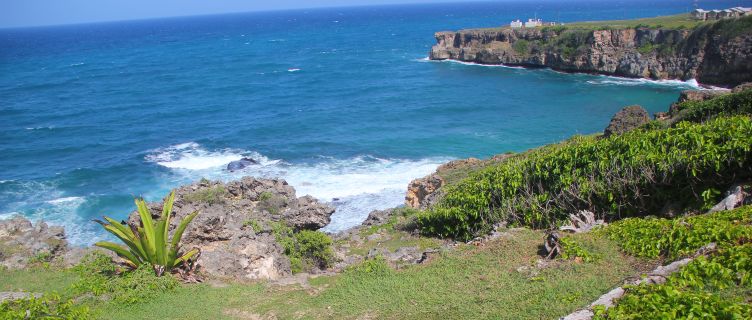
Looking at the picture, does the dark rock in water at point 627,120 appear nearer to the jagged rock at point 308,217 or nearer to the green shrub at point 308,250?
the jagged rock at point 308,217

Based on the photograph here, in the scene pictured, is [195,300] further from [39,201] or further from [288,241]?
[39,201]

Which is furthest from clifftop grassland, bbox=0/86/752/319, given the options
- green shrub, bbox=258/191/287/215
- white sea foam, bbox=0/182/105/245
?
white sea foam, bbox=0/182/105/245

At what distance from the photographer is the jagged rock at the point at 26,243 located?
16.8 metres

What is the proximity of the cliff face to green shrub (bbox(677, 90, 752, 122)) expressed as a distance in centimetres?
4500

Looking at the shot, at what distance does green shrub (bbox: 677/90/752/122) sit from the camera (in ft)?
73.8

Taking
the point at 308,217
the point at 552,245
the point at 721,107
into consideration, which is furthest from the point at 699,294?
the point at 721,107

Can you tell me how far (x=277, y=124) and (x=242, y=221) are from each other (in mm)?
37714

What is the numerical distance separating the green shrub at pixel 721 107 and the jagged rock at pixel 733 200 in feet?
36.0

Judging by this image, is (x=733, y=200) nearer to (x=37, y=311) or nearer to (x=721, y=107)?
(x=721, y=107)

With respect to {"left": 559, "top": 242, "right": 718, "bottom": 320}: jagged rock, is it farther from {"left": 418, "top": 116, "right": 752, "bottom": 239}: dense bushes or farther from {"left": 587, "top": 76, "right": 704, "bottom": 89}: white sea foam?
{"left": 587, "top": 76, "right": 704, "bottom": 89}: white sea foam

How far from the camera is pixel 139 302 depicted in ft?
39.2

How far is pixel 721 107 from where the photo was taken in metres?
23.4

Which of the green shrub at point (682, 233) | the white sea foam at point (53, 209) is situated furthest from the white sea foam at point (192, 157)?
the green shrub at point (682, 233)

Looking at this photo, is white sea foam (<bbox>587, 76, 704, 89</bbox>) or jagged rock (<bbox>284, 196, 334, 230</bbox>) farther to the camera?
white sea foam (<bbox>587, 76, 704, 89</bbox>)
